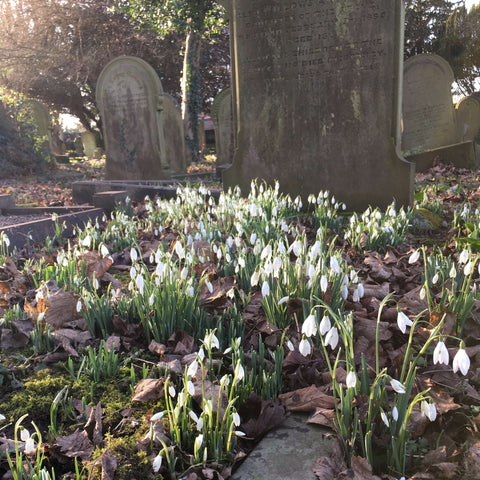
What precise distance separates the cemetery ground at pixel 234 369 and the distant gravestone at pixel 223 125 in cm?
1153

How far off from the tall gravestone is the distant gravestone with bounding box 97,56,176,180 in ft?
18.6

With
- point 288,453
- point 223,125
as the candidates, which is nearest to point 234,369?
point 288,453

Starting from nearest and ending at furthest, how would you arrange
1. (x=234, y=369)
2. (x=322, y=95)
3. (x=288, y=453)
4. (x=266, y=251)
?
(x=288, y=453), (x=234, y=369), (x=266, y=251), (x=322, y=95)

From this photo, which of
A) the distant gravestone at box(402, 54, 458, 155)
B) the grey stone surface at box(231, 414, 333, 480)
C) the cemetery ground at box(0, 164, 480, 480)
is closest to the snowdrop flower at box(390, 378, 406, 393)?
the cemetery ground at box(0, 164, 480, 480)

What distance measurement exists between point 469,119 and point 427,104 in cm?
386

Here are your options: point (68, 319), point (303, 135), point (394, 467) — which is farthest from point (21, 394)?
point (303, 135)

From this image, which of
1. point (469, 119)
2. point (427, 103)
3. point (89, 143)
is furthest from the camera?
point (89, 143)

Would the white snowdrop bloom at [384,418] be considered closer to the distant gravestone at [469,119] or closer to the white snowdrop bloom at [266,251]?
the white snowdrop bloom at [266,251]

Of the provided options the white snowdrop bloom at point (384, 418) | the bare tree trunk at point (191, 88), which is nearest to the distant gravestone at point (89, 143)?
the bare tree trunk at point (191, 88)

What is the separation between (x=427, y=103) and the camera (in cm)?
1237

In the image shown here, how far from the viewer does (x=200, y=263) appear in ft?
9.49

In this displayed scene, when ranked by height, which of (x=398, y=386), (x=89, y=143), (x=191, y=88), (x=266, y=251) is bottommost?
(x=398, y=386)

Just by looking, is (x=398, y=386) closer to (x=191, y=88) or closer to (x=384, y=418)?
(x=384, y=418)

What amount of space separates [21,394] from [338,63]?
453cm
